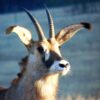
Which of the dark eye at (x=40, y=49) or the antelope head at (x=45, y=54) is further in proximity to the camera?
the dark eye at (x=40, y=49)

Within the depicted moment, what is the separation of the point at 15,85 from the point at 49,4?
3.71 ft

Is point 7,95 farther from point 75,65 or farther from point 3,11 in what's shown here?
point 3,11

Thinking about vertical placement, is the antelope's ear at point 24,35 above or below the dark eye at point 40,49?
above

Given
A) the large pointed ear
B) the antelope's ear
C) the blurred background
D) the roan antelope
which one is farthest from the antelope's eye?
the blurred background

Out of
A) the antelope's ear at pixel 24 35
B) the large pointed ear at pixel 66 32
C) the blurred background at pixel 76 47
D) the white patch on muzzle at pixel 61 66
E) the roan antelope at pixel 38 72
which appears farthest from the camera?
the blurred background at pixel 76 47

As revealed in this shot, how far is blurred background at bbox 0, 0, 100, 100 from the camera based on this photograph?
403 cm

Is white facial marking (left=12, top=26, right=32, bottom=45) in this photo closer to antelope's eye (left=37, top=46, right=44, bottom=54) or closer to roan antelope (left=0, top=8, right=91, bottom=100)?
roan antelope (left=0, top=8, right=91, bottom=100)

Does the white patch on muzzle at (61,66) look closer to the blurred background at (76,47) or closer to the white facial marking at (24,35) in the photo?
the white facial marking at (24,35)

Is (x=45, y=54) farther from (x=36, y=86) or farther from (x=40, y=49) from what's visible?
(x=36, y=86)

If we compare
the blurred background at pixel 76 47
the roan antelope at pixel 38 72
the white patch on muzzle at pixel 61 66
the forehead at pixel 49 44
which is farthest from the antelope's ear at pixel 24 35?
the blurred background at pixel 76 47

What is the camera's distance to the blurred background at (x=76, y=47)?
159 inches

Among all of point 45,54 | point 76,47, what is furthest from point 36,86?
point 76,47

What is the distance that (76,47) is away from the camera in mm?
4059

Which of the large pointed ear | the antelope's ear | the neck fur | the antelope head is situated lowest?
the neck fur
